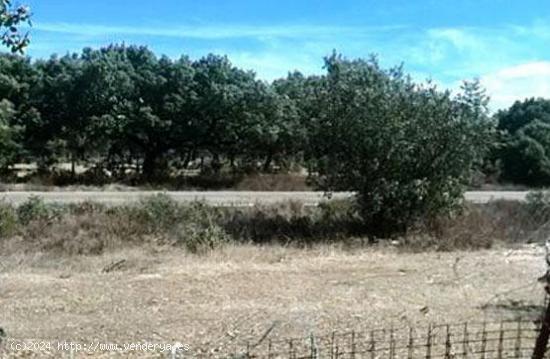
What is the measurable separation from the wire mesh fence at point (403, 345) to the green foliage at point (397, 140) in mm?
11271

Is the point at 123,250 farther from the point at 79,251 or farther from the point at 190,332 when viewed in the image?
the point at 190,332

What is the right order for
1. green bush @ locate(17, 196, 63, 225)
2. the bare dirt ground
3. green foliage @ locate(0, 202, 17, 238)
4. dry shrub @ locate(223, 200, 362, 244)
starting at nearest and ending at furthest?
1. the bare dirt ground
2. green foliage @ locate(0, 202, 17, 238)
3. green bush @ locate(17, 196, 63, 225)
4. dry shrub @ locate(223, 200, 362, 244)

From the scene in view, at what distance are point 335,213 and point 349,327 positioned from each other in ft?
42.8

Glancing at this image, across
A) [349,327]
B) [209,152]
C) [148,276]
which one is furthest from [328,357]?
[209,152]

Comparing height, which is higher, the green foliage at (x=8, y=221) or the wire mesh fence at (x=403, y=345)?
the green foliage at (x=8, y=221)

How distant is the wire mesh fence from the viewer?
24.5 ft

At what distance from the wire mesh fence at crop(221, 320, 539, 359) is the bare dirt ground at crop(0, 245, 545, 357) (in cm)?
52

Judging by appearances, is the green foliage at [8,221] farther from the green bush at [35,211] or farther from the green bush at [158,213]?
the green bush at [158,213]

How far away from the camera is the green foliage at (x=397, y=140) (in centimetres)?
2006

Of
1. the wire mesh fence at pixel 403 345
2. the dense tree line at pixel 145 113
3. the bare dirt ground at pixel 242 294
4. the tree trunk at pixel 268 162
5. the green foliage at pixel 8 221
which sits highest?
the dense tree line at pixel 145 113

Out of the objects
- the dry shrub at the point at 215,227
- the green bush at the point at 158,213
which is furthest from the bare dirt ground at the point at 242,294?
the green bush at the point at 158,213

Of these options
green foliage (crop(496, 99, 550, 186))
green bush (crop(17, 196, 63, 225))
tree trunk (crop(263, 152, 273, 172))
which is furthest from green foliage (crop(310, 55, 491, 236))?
green foliage (crop(496, 99, 550, 186))

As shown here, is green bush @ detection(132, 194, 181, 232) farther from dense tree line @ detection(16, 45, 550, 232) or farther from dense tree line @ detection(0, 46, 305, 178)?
dense tree line @ detection(0, 46, 305, 178)

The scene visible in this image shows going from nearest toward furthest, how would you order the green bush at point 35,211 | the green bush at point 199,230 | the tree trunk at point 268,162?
the green bush at point 199,230
the green bush at point 35,211
the tree trunk at point 268,162
